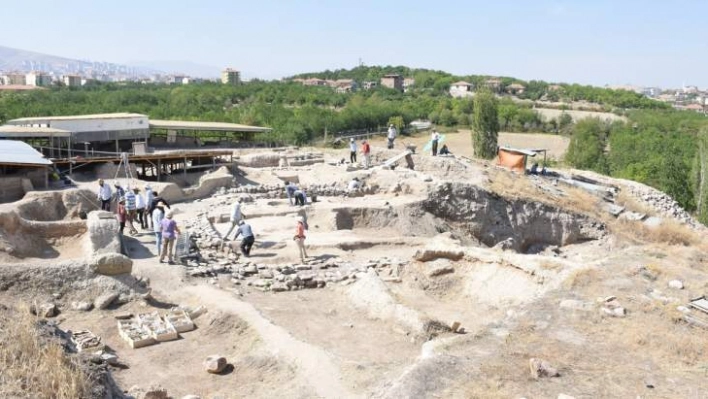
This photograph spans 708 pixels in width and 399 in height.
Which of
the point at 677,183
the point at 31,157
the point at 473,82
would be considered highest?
the point at 473,82

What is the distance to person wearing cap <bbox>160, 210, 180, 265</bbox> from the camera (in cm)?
1332

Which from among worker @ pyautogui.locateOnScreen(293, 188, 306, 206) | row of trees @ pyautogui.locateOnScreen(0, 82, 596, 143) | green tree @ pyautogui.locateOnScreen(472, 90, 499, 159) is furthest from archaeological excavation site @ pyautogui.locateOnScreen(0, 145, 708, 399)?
row of trees @ pyautogui.locateOnScreen(0, 82, 596, 143)

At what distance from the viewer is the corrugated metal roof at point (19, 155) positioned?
59.8 ft

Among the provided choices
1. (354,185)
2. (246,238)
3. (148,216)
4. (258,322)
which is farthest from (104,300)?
(354,185)

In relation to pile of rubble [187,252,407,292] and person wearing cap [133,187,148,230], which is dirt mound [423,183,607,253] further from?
person wearing cap [133,187,148,230]

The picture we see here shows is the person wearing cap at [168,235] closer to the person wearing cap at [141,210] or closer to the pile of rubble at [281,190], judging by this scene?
the person wearing cap at [141,210]

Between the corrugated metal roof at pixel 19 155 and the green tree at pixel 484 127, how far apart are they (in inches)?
1070

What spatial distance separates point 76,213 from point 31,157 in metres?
2.76

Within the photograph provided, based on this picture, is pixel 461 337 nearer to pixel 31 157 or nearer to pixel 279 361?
pixel 279 361

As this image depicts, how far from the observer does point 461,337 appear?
885 cm

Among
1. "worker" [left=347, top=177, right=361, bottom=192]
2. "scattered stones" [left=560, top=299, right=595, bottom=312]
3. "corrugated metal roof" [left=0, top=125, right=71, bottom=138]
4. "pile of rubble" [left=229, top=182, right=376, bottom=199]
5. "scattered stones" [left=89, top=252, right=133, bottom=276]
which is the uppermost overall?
"corrugated metal roof" [left=0, top=125, right=71, bottom=138]

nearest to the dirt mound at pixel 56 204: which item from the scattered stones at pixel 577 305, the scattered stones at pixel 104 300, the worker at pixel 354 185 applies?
the scattered stones at pixel 104 300

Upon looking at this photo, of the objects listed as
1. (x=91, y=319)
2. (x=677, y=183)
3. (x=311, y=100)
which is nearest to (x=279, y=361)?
(x=91, y=319)

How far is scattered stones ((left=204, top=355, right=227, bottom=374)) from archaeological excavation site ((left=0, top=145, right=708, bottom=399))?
0.02 m
